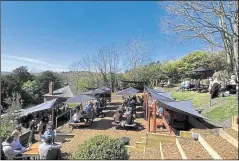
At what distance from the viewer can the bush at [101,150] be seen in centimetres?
570

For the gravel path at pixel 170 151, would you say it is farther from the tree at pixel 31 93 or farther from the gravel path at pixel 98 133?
the tree at pixel 31 93

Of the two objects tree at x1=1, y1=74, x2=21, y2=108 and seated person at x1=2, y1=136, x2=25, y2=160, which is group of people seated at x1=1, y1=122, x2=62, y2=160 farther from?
tree at x1=1, y1=74, x2=21, y2=108

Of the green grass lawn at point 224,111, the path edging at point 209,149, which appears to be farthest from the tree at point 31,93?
the path edging at point 209,149

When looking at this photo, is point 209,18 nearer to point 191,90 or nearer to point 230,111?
point 230,111

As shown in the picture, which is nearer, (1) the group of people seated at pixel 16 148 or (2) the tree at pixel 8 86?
(1) the group of people seated at pixel 16 148

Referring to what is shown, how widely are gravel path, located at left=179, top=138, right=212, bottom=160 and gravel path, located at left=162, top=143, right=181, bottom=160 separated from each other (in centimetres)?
27

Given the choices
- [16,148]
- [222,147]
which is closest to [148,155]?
[222,147]

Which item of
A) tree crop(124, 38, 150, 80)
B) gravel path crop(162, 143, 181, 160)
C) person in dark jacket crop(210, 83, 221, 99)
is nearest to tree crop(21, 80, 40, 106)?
tree crop(124, 38, 150, 80)

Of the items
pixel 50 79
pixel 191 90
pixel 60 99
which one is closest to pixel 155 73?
pixel 191 90

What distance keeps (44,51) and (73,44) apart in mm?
1363

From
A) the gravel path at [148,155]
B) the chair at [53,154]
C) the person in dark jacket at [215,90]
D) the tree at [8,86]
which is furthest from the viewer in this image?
the tree at [8,86]

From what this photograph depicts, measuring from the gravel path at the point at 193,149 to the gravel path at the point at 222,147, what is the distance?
0.98ft

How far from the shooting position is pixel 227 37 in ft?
23.2

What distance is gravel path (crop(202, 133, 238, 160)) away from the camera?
629 centimetres
